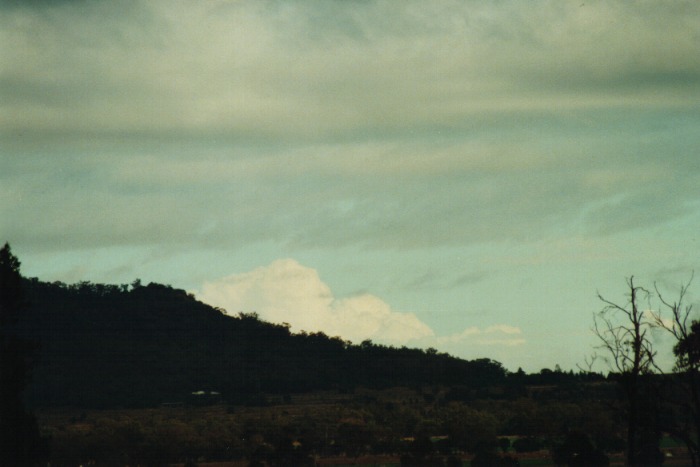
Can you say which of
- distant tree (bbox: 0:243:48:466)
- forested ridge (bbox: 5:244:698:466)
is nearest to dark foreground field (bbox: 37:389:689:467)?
forested ridge (bbox: 5:244:698:466)

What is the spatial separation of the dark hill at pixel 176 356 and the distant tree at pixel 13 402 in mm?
57815

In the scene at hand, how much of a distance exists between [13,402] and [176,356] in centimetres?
7621

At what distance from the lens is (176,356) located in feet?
367

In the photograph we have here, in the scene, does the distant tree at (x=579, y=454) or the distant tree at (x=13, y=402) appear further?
the distant tree at (x=579, y=454)

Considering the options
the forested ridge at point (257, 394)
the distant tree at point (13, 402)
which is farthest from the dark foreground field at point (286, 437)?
the distant tree at point (13, 402)

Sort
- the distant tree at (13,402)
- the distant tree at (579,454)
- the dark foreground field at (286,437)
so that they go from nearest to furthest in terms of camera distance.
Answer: the distant tree at (13,402)
the distant tree at (579,454)
the dark foreground field at (286,437)

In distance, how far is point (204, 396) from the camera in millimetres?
113625

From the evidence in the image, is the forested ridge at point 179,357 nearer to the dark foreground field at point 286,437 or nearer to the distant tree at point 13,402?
the dark foreground field at point 286,437

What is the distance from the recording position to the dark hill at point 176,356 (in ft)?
340

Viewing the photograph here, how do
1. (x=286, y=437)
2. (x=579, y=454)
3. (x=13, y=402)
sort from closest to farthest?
(x=13, y=402), (x=579, y=454), (x=286, y=437)

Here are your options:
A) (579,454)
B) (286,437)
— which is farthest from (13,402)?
(286,437)

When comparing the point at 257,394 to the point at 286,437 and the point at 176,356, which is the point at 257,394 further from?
the point at 286,437

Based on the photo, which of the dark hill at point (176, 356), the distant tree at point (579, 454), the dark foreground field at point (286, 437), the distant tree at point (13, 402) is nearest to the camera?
the distant tree at point (13, 402)

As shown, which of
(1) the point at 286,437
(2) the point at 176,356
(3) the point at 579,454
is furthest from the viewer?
(2) the point at 176,356
